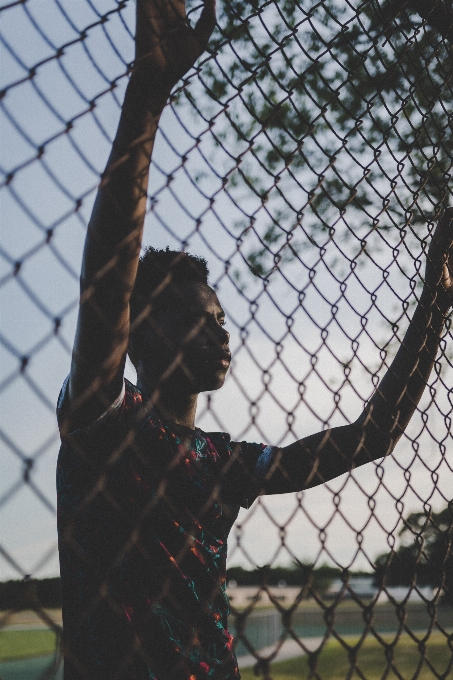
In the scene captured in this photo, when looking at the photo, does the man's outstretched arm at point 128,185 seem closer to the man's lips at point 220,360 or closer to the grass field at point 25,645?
the man's lips at point 220,360

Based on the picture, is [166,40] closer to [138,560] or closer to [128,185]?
[128,185]

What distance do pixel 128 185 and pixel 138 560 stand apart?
91 centimetres

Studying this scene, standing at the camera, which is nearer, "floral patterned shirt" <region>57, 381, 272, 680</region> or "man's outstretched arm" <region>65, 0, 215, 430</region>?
"man's outstretched arm" <region>65, 0, 215, 430</region>

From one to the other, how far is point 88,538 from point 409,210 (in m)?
1.39

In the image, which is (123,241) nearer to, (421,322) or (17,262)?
(17,262)

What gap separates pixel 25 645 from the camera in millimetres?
44438

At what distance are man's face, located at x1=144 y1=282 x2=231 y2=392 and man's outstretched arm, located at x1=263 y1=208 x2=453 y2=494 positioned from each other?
37 centimetres

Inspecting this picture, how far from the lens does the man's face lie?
6.26ft

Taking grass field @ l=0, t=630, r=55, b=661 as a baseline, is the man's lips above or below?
below

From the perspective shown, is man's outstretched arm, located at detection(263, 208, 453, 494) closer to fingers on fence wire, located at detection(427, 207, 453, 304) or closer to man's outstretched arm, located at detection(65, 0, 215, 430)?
fingers on fence wire, located at detection(427, 207, 453, 304)

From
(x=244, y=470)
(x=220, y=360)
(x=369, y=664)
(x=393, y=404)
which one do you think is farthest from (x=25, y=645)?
(x=220, y=360)

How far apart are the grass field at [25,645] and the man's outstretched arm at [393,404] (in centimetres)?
3870

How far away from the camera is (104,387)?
1.33 metres

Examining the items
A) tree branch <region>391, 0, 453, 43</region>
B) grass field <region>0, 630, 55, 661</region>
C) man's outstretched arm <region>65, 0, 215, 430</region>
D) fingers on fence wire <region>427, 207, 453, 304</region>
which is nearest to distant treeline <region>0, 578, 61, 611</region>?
man's outstretched arm <region>65, 0, 215, 430</region>
